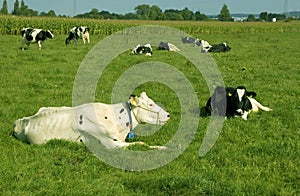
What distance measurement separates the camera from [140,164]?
5918mm

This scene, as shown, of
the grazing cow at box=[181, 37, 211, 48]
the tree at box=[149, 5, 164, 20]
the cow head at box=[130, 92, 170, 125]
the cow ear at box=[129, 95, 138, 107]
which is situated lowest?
the cow head at box=[130, 92, 170, 125]

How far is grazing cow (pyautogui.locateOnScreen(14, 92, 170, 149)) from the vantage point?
655cm

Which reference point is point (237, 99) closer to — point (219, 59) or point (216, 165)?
point (216, 165)

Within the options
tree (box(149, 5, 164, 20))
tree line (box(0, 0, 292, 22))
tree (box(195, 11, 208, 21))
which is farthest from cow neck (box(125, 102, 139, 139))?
tree (box(195, 11, 208, 21))

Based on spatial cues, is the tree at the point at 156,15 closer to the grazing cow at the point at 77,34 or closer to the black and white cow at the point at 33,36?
the grazing cow at the point at 77,34

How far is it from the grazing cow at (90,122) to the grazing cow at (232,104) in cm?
232

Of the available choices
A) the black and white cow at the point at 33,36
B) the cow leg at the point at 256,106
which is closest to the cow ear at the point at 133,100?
the cow leg at the point at 256,106

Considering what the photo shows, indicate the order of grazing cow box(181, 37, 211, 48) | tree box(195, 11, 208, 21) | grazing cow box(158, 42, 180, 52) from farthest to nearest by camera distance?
tree box(195, 11, 208, 21)
grazing cow box(181, 37, 211, 48)
grazing cow box(158, 42, 180, 52)

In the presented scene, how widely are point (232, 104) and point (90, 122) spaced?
341cm

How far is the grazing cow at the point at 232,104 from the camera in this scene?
8633 mm

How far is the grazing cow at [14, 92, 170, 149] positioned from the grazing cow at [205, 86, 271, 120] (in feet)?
7.62

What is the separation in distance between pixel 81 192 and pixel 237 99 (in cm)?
479

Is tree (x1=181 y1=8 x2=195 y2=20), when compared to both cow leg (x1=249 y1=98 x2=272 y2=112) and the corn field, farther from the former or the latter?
cow leg (x1=249 y1=98 x2=272 y2=112)

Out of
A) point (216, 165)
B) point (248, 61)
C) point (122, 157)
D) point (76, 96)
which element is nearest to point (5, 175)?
point (122, 157)
